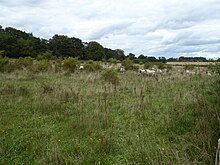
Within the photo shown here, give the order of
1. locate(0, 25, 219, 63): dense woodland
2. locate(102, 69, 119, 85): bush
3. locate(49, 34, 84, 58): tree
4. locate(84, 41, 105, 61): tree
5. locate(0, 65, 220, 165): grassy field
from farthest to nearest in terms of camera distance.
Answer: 1. locate(49, 34, 84, 58): tree
2. locate(84, 41, 105, 61): tree
3. locate(0, 25, 219, 63): dense woodland
4. locate(102, 69, 119, 85): bush
5. locate(0, 65, 220, 165): grassy field

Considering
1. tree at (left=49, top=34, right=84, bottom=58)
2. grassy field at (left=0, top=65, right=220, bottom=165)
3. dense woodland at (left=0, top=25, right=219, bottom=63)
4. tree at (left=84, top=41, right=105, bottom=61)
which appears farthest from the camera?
tree at (left=49, top=34, right=84, bottom=58)

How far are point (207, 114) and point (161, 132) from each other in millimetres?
1286

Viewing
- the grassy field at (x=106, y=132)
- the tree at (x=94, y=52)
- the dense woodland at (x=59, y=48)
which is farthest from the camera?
the tree at (x=94, y=52)

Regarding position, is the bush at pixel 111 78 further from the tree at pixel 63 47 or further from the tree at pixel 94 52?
the tree at pixel 63 47

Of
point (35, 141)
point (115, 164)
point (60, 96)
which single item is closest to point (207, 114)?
point (115, 164)

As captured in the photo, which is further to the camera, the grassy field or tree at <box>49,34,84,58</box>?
tree at <box>49,34,84,58</box>

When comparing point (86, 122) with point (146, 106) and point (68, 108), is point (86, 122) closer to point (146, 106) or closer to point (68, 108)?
point (68, 108)

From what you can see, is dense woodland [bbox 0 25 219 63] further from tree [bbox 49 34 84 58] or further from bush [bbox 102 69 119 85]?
bush [bbox 102 69 119 85]

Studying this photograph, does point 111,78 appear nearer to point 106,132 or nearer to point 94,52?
point 106,132

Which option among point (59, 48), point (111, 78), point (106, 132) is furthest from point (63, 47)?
point (106, 132)

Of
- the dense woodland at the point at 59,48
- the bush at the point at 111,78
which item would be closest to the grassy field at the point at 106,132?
the bush at the point at 111,78

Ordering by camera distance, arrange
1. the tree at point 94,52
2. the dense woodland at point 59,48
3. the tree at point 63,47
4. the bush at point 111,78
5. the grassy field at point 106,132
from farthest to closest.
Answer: the tree at point 63,47, the tree at point 94,52, the dense woodland at point 59,48, the bush at point 111,78, the grassy field at point 106,132

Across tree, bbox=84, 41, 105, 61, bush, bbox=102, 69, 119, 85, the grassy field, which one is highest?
tree, bbox=84, 41, 105, 61

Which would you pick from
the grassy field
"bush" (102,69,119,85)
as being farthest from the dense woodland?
the grassy field
